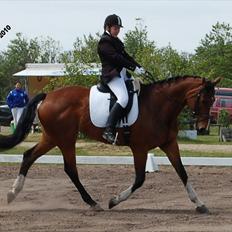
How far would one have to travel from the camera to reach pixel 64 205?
8.71 metres

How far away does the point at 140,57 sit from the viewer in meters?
24.4

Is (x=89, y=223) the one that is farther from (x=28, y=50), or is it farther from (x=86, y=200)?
(x=28, y=50)

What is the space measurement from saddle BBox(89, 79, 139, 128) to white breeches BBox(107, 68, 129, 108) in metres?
0.08

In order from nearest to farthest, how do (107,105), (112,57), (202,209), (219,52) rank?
(202,209)
(112,57)
(107,105)
(219,52)

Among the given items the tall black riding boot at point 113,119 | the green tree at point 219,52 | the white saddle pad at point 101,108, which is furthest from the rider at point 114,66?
the green tree at point 219,52

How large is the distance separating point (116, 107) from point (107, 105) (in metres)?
0.24

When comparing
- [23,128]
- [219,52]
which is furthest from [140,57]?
[219,52]

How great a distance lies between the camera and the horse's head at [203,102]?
8258 mm

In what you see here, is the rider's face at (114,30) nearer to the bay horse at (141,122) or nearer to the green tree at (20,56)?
the bay horse at (141,122)

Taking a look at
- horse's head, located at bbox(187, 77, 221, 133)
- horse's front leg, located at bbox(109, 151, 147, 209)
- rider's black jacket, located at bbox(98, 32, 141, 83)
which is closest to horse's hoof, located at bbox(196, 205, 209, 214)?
horse's front leg, located at bbox(109, 151, 147, 209)

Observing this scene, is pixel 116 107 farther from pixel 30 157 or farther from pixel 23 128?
pixel 23 128

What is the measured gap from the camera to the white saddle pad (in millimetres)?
8477

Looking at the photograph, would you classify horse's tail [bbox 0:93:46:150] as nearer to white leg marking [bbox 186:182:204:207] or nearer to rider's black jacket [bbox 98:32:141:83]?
rider's black jacket [bbox 98:32:141:83]

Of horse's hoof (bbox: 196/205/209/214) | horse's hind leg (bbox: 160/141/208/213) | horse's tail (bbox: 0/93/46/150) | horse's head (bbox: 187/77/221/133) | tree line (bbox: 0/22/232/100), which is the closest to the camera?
horse's hoof (bbox: 196/205/209/214)
